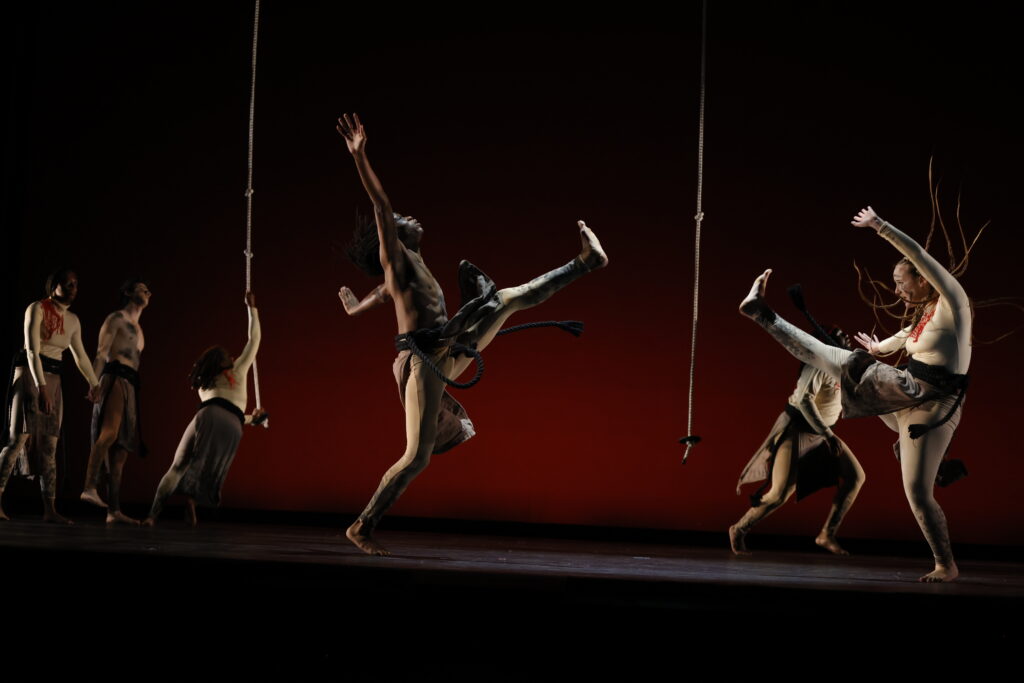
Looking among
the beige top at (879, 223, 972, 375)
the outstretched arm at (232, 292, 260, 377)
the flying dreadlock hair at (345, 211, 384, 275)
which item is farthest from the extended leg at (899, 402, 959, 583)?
the outstretched arm at (232, 292, 260, 377)

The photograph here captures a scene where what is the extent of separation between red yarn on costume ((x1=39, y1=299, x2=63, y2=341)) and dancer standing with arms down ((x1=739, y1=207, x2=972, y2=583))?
3.71m

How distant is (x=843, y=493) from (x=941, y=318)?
67.5 inches

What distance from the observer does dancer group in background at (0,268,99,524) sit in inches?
208

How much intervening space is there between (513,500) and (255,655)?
9.96 ft

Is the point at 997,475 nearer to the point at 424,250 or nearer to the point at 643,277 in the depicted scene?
the point at 643,277

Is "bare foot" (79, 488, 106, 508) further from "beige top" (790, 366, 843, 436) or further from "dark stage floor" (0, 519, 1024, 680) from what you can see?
"beige top" (790, 366, 843, 436)

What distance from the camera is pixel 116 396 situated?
543cm

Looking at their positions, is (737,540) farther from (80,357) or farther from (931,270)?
(80,357)

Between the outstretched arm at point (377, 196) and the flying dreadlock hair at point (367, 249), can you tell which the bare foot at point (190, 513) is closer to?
the flying dreadlock hair at point (367, 249)

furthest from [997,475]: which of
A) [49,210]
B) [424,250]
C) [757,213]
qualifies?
[49,210]

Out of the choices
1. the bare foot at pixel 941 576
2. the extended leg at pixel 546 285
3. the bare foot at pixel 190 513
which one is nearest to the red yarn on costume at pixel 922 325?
the bare foot at pixel 941 576

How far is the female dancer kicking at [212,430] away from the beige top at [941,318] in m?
3.18

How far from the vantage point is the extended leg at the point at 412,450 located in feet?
12.5

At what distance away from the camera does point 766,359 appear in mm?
5945
